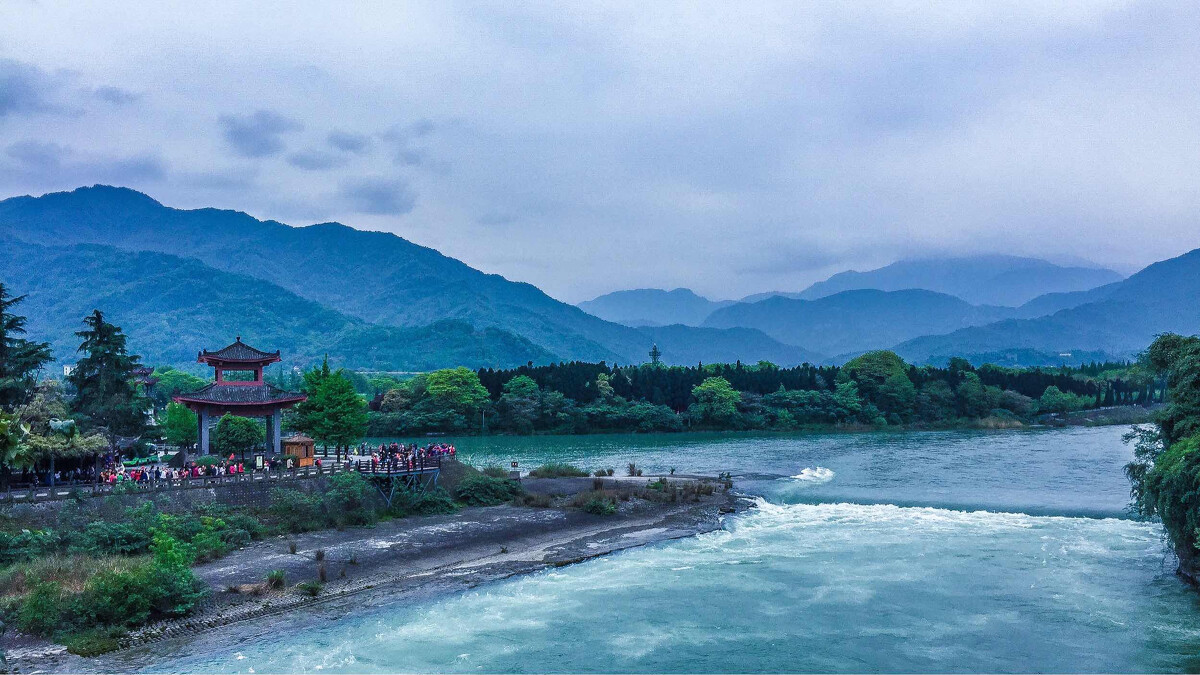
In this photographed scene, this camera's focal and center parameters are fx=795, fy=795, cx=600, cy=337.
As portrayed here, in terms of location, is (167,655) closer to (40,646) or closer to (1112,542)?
(40,646)

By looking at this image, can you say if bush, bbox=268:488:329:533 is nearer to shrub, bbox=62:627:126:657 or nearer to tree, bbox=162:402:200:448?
shrub, bbox=62:627:126:657

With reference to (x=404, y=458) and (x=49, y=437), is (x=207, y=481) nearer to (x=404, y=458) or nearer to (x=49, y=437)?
(x=49, y=437)

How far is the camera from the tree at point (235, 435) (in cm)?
4522

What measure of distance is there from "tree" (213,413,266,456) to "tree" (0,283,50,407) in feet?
37.1

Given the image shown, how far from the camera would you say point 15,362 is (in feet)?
110

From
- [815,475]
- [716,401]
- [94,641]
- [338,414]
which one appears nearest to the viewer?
[94,641]

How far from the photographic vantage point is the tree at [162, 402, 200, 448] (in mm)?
50906

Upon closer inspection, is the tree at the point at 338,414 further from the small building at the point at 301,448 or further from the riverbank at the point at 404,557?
the riverbank at the point at 404,557

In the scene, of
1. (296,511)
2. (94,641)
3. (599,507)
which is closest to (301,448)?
(296,511)

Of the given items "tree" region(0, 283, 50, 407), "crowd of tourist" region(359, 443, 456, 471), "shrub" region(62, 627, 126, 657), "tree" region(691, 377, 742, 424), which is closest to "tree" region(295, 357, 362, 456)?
"crowd of tourist" region(359, 443, 456, 471)

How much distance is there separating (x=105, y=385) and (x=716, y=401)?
245 ft

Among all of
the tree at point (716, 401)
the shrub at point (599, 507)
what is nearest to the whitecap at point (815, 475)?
the shrub at point (599, 507)

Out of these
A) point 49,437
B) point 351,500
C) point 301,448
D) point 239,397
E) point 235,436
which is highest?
point 239,397

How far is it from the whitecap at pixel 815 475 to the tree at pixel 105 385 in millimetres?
40844
